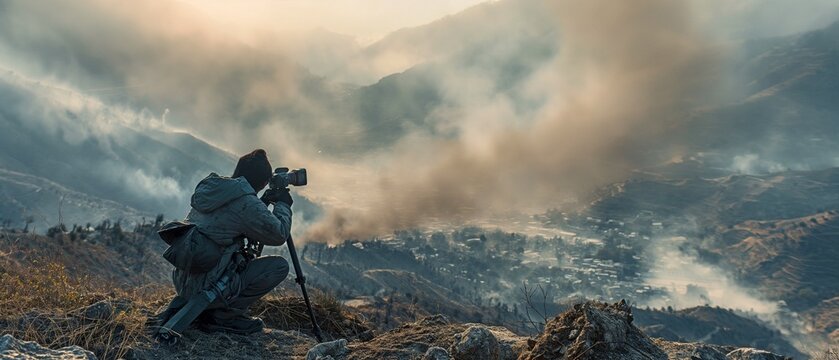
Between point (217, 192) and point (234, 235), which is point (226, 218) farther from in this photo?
point (217, 192)

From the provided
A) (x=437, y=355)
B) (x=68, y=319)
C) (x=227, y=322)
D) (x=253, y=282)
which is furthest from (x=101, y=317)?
(x=437, y=355)

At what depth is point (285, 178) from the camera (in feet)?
31.3

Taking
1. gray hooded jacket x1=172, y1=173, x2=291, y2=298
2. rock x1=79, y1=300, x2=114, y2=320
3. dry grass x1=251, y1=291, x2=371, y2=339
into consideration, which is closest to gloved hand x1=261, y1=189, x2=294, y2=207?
gray hooded jacket x1=172, y1=173, x2=291, y2=298

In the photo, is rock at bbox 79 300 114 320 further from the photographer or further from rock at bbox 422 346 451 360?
rock at bbox 422 346 451 360

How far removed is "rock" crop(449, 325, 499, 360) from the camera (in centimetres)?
723

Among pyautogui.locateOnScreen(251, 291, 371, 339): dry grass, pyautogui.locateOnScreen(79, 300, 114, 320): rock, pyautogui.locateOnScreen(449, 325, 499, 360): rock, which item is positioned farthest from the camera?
pyautogui.locateOnScreen(251, 291, 371, 339): dry grass

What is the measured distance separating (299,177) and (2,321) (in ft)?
14.4

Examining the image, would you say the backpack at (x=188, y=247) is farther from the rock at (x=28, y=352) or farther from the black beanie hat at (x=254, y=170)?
the rock at (x=28, y=352)

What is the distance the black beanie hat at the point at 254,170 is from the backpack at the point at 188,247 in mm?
1236

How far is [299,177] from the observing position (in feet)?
32.4

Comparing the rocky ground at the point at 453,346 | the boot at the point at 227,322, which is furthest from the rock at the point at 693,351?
the boot at the point at 227,322

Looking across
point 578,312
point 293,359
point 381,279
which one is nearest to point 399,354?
point 293,359

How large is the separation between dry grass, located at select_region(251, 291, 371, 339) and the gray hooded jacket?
336 centimetres

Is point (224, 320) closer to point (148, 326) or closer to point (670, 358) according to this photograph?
point (148, 326)
